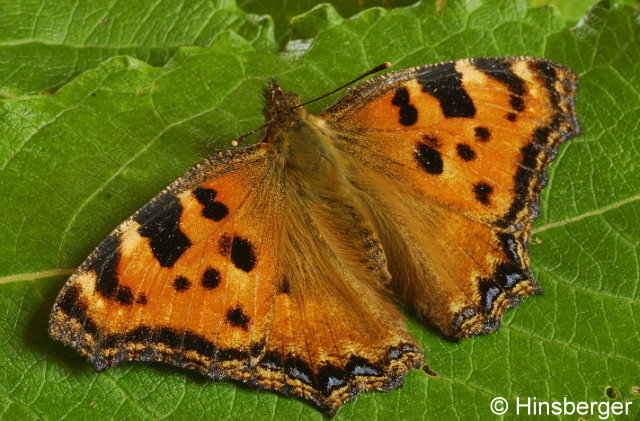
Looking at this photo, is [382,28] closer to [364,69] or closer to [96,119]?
[364,69]

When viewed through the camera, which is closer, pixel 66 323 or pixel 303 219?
pixel 66 323

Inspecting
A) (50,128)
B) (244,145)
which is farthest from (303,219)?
(50,128)

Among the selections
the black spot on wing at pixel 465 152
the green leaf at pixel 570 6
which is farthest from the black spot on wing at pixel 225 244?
the green leaf at pixel 570 6

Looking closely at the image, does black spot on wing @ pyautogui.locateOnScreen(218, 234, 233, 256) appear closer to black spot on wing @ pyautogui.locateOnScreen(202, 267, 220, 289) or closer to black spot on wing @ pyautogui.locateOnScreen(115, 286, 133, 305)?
black spot on wing @ pyautogui.locateOnScreen(202, 267, 220, 289)

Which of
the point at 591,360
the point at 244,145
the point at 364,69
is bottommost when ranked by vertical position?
the point at 591,360

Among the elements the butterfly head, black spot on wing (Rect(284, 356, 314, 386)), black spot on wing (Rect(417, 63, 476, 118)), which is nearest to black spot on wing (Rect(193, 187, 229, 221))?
the butterfly head
